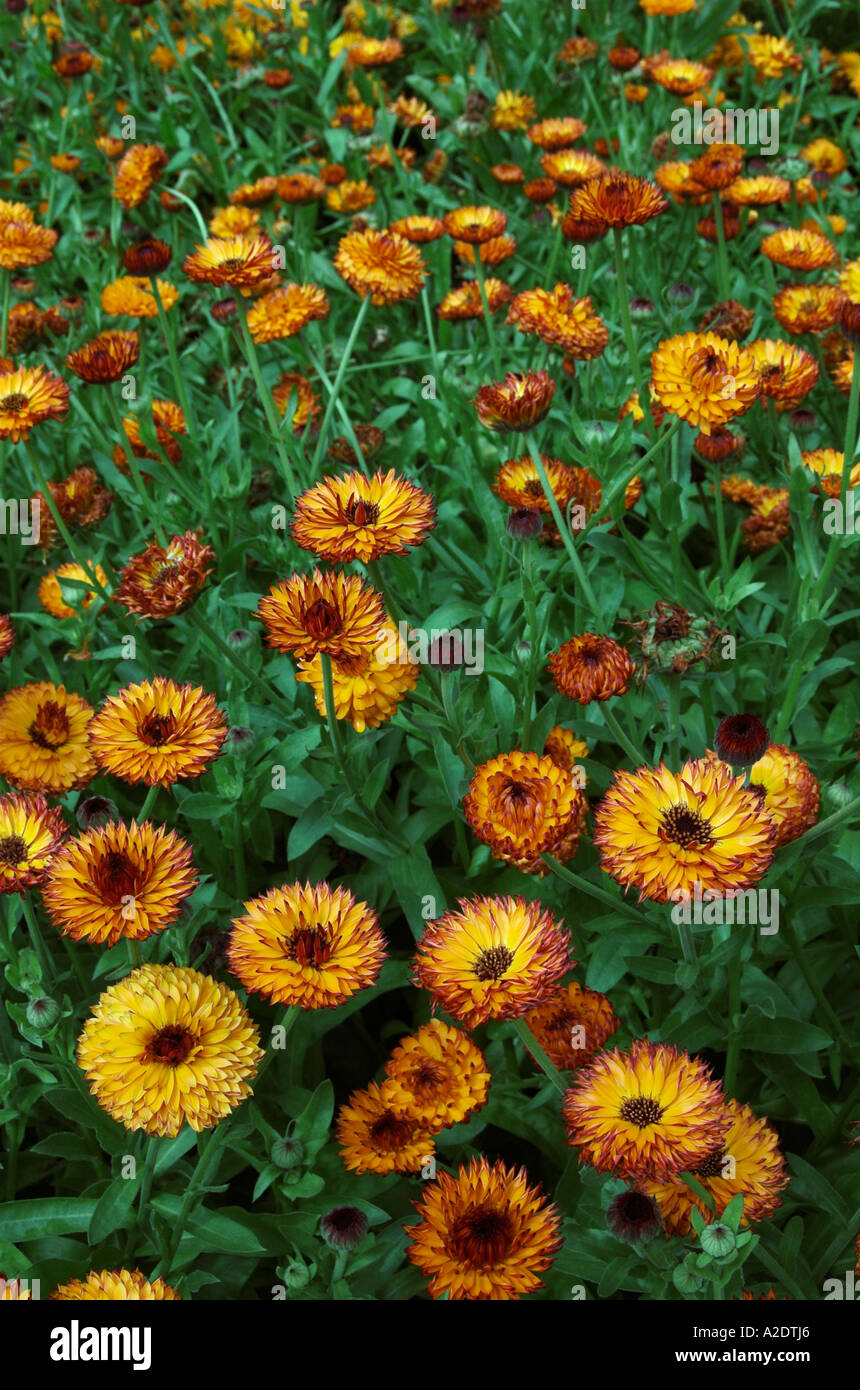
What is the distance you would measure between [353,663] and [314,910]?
42 centimetres

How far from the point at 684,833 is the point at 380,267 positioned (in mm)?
1930

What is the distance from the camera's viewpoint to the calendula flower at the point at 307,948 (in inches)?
69.8

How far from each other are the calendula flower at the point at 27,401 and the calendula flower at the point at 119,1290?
63.8 inches

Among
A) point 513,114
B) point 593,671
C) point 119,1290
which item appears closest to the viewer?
point 119,1290

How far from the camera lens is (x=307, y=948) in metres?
1.80

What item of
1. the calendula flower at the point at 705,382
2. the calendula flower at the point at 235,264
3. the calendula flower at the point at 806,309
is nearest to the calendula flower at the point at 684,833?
the calendula flower at the point at 705,382

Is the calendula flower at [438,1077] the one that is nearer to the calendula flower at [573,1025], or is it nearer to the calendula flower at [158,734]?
the calendula flower at [573,1025]

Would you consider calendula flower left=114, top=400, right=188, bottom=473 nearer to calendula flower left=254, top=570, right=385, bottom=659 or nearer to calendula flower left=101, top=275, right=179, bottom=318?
calendula flower left=101, top=275, right=179, bottom=318

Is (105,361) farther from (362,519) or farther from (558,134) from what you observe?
(558,134)

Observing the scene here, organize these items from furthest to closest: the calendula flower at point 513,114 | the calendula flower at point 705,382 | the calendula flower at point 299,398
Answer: the calendula flower at point 513,114 < the calendula flower at point 299,398 < the calendula flower at point 705,382

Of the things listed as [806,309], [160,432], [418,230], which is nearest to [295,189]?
[418,230]

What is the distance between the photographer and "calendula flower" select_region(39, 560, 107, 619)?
9.07 ft

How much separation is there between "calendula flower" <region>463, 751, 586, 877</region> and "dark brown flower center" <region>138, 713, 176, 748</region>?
491mm

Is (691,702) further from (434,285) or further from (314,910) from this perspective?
(434,285)
